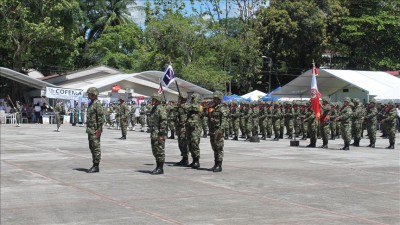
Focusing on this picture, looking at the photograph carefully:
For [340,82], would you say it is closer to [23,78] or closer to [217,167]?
[23,78]

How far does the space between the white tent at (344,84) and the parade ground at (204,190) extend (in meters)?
17.5

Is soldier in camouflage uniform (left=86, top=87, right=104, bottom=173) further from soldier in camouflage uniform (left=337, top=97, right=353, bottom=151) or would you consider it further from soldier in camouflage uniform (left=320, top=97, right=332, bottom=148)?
soldier in camouflage uniform (left=337, top=97, right=353, bottom=151)

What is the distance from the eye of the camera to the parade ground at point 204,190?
8.18 m

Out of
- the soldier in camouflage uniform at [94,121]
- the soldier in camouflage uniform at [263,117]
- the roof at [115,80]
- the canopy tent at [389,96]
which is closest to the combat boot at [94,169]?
the soldier in camouflage uniform at [94,121]

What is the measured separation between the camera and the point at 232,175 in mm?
12625

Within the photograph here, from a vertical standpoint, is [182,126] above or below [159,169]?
above

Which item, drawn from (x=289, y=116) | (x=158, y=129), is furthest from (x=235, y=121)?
(x=158, y=129)

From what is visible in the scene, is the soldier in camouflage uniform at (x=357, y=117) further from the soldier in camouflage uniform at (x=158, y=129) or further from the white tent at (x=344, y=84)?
the white tent at (x=344, y=84)

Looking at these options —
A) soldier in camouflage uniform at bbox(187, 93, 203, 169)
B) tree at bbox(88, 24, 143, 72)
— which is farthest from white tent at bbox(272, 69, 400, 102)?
soldier in camouflage uniform at bbox(187, 93, 203, 169)

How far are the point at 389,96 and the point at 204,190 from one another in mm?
25033

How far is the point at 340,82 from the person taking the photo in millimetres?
37875

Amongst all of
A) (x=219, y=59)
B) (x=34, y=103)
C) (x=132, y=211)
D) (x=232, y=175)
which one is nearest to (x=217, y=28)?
(x=219, y=59)

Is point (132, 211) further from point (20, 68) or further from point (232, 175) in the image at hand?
point (20, 68)

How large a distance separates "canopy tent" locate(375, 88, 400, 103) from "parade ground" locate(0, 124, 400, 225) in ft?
51.8
